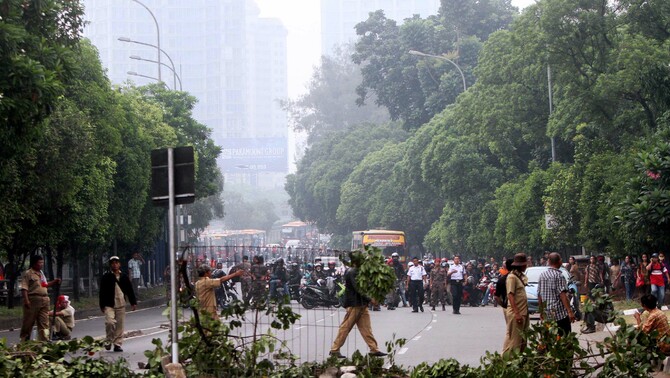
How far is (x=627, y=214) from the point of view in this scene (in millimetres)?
24891

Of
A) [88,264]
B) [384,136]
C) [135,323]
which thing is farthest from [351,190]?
[135,323]

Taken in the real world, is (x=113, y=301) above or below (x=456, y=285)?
above

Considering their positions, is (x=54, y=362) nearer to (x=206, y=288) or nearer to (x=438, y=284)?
(x=206, y=288)

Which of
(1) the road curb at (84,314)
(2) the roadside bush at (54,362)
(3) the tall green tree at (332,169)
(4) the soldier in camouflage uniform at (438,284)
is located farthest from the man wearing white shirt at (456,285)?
(3) the tall green tree at (332,169)

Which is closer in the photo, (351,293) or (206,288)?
(206,288)

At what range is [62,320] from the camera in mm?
21672

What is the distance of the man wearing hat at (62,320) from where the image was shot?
21156 millimetres

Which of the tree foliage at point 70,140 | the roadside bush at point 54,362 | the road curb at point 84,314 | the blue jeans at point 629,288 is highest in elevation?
the tree foliage at point 70,140

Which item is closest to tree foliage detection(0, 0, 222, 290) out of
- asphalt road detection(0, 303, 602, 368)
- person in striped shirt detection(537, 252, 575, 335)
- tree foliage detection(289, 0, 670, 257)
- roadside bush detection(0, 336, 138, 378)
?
asphalt road detection(0, 303, 602, 368)

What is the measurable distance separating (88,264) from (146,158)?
7646 mm

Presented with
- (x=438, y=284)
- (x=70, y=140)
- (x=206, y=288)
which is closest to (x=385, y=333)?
(x=206, y=288)

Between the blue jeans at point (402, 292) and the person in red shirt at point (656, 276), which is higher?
the person in red shirt at point (656, 276)

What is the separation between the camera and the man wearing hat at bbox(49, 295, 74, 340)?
21.2 meters

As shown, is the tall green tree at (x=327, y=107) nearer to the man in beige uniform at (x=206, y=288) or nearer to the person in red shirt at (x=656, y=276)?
the person in red shirt at (x=656, y=276)
